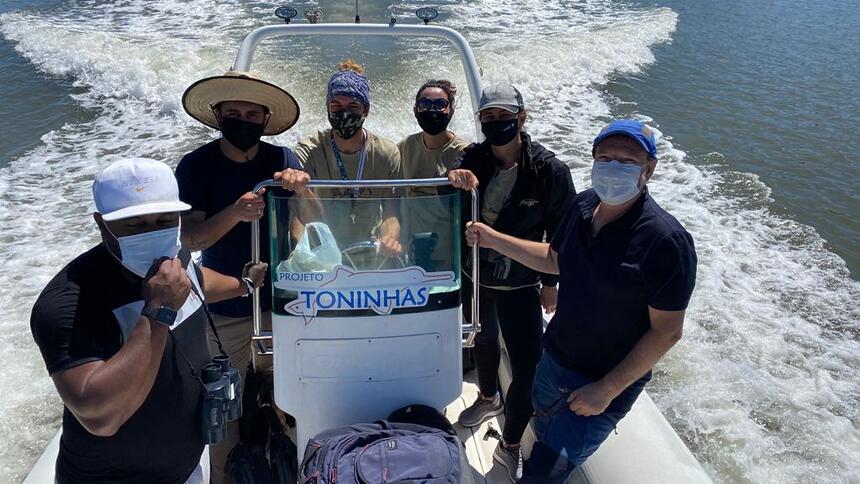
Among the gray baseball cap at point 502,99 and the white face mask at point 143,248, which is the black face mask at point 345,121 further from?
the white face mask at point 143,248

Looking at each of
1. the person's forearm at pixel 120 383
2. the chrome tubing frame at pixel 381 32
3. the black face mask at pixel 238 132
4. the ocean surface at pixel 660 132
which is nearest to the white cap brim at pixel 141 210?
the person's forearm at pixel 120 383

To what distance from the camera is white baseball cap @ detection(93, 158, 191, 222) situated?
140 cm

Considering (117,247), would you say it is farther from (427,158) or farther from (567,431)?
(427,158)

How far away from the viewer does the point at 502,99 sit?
227 cm

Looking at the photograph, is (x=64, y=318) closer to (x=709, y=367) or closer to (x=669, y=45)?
(x=709, y=367)

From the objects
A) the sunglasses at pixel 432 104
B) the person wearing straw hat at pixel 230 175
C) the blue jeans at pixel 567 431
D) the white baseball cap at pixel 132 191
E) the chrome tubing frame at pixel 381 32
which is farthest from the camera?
the chrome tubing frame at pixel 381 32

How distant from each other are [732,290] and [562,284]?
160 inches

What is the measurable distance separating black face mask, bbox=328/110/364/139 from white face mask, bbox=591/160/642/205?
106 centimetres

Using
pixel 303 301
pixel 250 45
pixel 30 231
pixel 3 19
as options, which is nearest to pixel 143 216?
pixel 303 301

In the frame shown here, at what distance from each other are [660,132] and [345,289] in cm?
766

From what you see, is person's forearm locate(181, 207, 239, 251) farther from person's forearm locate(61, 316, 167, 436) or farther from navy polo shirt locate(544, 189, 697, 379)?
navy polo shirt locate(544, 189, 697, 379)

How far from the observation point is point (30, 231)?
19.0 feet

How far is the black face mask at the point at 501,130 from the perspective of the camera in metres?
2.27

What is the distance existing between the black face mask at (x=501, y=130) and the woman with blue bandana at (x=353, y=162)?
1.59 feet
